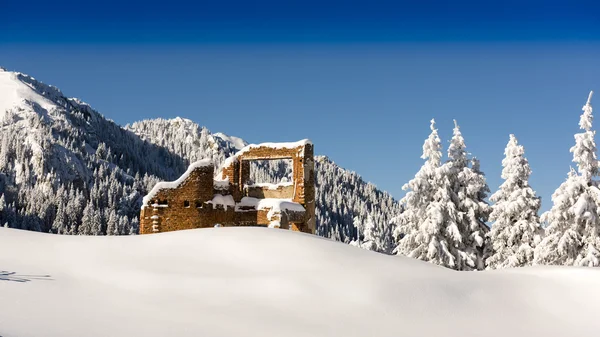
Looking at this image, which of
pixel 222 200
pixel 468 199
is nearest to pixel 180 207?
pixel 222 200

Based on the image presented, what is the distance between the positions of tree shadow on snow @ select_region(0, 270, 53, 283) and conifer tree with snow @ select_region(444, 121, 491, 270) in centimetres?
2219

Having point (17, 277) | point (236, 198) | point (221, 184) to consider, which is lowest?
point (17, 277)

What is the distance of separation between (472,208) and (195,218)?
1404 centimetres

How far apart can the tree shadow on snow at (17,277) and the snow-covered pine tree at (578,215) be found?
73.4 feet

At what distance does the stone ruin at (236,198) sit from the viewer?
28.3m

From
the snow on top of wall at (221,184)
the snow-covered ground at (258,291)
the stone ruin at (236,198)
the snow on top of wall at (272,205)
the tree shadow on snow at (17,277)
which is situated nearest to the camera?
the snow-covered ground at (258,291)

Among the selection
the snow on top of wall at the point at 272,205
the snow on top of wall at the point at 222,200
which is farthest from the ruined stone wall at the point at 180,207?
the snow on top of wall at the point at 272,205

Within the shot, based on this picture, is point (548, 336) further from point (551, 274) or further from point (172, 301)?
point (172, 301)

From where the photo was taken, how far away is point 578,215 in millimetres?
26266

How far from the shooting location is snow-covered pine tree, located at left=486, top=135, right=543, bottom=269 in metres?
28.7

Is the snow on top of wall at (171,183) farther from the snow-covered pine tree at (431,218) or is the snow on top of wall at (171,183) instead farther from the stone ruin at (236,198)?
the snow-covered pine tree at (431,218)

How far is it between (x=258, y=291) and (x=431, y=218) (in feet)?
63.8

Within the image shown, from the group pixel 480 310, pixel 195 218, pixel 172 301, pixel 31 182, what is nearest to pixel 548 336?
pixel 480 310

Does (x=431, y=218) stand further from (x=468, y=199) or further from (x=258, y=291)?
(x=258, y=291)
